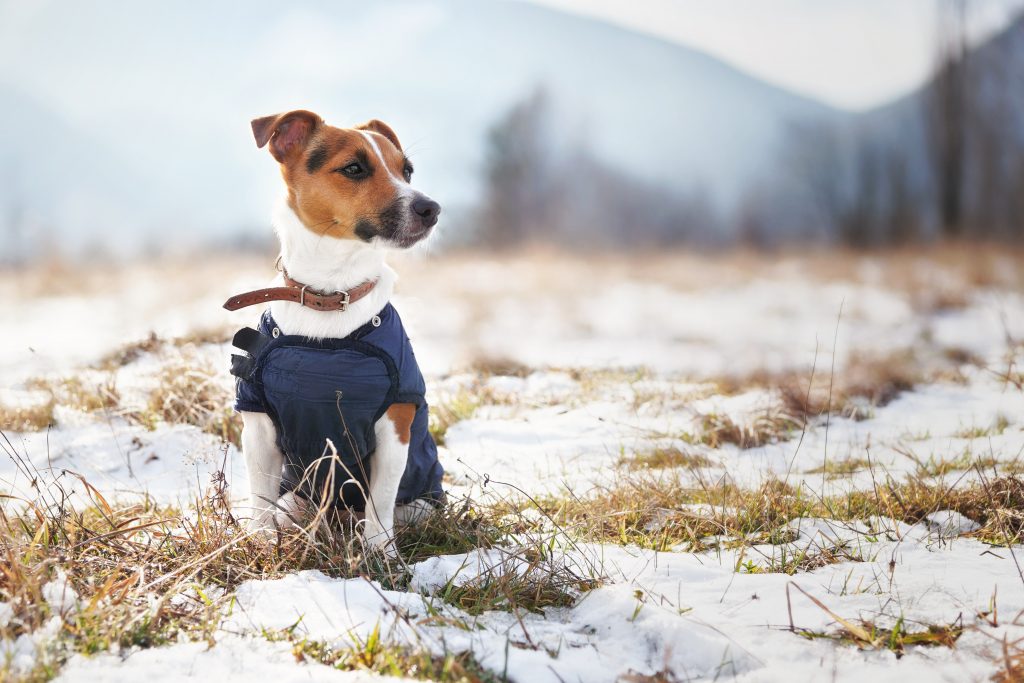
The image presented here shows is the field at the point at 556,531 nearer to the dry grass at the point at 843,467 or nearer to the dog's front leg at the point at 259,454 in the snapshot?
the dry grass at the point at 843,467

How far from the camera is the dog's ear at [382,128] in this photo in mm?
3582

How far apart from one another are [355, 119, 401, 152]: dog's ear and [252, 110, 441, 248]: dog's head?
39 cm

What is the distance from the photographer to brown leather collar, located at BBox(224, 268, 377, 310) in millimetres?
2898

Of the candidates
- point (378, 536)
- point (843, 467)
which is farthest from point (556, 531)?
point (843, 467)

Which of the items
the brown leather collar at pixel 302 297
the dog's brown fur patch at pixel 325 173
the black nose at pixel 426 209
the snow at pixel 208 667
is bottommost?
the snow at pixel 208 667

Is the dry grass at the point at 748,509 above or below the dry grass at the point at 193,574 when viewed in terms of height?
below

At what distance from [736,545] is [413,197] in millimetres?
1999

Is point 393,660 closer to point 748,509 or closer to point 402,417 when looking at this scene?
point 402,417

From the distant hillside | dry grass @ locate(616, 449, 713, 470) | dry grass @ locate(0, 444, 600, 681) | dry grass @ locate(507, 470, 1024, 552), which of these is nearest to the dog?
dry grass @ locate(0, 444, 600, 681)

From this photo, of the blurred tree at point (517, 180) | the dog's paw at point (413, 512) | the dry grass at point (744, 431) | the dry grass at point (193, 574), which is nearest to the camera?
the dry grass at point (193, 574)

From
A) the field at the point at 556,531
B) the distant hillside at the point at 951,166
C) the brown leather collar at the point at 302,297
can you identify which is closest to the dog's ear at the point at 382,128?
the field at the point at 556,531

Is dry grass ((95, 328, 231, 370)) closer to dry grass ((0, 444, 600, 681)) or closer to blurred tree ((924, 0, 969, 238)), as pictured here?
dry grass ((0, 444, 600, 681))

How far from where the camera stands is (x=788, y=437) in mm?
4516

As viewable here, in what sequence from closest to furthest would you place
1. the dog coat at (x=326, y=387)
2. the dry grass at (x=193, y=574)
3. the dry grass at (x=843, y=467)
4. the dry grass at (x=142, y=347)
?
the dry grass at (x=193, y=574)
the dog coat at (x=326, y=387)
the dry grass at (x=843, y=467)
the dry grass at (x=142, y=347)
